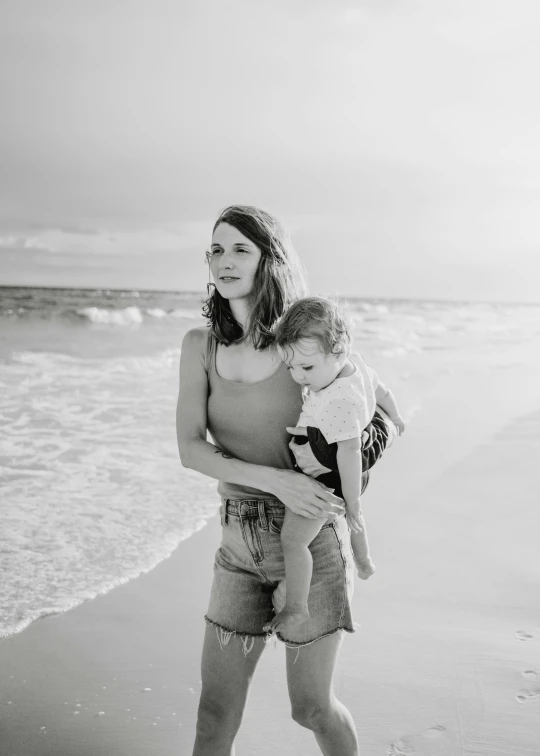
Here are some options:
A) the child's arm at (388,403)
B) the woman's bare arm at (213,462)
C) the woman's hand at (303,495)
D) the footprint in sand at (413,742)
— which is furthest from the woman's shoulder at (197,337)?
the footprint in sand at (413,742)

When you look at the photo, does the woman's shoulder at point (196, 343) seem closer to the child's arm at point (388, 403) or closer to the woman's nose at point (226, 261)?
the woman's nose at point (226, 261)

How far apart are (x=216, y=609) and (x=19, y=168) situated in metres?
23.7

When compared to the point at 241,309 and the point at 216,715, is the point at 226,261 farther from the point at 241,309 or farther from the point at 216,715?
Answer: the point at 216,715

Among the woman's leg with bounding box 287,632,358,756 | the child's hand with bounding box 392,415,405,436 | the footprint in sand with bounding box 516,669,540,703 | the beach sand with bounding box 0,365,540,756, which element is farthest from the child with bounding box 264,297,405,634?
the footprint in sand with bounding box 516,669,540,703

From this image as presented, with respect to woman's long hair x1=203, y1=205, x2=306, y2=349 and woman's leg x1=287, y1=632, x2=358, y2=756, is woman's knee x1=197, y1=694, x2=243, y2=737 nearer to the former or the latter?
woman's leg x1=287, y1=632, x2=358, y2=756

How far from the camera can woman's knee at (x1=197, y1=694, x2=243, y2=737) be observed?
7.30 feet

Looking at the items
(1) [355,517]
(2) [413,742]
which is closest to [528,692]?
(2) [413,742]

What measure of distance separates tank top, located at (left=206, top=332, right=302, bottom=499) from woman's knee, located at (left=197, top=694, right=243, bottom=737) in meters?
0.64

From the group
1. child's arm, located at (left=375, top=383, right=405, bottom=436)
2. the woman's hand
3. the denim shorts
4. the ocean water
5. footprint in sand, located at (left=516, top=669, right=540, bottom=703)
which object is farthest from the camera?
the ocean water

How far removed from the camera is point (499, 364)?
1516 cm

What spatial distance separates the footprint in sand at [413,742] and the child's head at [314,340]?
5.20 feet

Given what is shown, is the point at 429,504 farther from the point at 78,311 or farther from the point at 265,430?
the point at 78,311

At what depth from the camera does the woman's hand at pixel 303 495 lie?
2.15m

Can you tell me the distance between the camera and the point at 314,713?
2.19m
